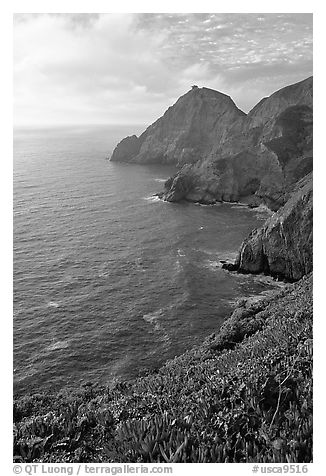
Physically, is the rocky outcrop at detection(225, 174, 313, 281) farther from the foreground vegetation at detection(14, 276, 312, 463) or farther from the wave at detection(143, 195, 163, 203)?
the foreground vegetation at detection(14, 276, 312, 463)

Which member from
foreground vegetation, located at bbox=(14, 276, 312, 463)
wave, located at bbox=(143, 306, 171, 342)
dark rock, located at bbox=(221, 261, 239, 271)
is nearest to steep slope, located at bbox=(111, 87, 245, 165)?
dark rock, located at bbox=(221, 261, 239, 271)

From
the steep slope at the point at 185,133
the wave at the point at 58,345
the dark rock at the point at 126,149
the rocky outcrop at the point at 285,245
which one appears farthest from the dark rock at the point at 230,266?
the dark rock at the point at 126,149

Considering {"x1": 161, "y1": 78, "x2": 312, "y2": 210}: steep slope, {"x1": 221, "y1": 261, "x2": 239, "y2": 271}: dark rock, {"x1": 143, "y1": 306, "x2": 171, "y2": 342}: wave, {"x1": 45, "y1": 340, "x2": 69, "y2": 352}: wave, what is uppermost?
{"x1": 161, "y1": 78, "x2": 312, "y2": 210}: steep slope

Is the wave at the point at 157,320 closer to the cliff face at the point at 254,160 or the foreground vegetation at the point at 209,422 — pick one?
the cliff face at the point at 254,160

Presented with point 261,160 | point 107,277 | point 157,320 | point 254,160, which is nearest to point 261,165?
point 261,160

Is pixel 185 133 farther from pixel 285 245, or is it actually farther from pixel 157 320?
pixel 157 320

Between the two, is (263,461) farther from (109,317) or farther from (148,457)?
(109,317)
